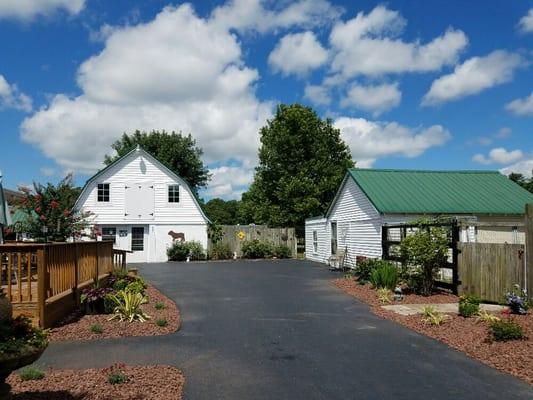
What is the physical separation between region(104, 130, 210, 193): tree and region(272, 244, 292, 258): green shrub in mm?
18822

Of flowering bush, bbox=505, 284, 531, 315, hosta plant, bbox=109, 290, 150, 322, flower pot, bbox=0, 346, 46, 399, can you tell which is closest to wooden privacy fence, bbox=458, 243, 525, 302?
flowering bush, bbox=505, 284, 531, 315

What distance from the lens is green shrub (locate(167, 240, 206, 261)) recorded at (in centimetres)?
3064

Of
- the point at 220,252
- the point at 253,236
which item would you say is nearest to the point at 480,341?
the point at 220,252

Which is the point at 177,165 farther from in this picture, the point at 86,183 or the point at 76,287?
the point at 76,287

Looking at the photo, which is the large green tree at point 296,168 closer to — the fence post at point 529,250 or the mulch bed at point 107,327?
the fence post at point 529,250

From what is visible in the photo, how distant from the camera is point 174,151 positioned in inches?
1945

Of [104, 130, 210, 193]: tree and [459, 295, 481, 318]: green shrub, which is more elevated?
[104, 130, 210, 193]: tree

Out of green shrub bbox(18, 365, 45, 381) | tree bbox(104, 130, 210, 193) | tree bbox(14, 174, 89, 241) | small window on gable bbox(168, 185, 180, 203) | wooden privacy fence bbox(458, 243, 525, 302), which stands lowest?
green shrub bbox(18, 365, 45, 381)

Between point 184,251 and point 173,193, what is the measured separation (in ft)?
12.2

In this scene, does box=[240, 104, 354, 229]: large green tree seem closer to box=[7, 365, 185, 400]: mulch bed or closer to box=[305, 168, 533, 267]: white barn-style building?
box=[305, 168, 533, 267]: white barn-style building

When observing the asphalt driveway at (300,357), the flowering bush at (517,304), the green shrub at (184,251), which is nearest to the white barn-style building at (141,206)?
the green shrub at (184,251)

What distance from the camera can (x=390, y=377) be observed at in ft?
20.9

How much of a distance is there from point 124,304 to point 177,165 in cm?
4083

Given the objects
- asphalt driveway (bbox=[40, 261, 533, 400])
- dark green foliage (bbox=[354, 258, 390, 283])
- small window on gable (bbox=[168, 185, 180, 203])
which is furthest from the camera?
small window on gable (bbox=[168, 185, 180, 203])
